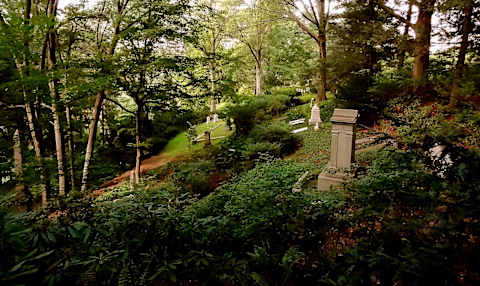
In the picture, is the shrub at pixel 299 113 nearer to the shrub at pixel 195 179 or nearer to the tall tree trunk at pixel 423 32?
the tall tree trunk at pixel 423 32

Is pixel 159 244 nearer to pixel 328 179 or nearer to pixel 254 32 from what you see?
pixel 328 179

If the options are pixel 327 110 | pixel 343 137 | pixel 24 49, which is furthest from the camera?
pixel 327 110

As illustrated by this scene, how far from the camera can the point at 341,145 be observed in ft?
21.2

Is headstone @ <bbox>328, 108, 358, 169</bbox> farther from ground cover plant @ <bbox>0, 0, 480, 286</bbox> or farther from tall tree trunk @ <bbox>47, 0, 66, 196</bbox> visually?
tall tree trunk @ <bbox>47, 0, 66, 196</bbox>

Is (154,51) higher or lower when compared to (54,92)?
higher

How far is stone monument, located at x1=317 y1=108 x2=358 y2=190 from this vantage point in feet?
20.6

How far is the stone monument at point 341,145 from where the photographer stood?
20.6ft

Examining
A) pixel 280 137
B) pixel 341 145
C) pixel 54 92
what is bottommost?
pixel 280 137

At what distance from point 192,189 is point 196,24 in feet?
16.8

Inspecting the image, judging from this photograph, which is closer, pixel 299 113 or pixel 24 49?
pixel 24 49

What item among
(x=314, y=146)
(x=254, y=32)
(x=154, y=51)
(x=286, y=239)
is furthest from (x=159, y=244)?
(x=254, y=32)

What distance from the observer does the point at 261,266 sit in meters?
2.27

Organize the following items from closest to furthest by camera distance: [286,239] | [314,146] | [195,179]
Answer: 1. [286,239]
2. [195,179]
3. [314,146]

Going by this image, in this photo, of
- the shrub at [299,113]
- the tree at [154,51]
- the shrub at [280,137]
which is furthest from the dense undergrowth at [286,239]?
the shrub at [299,113]
